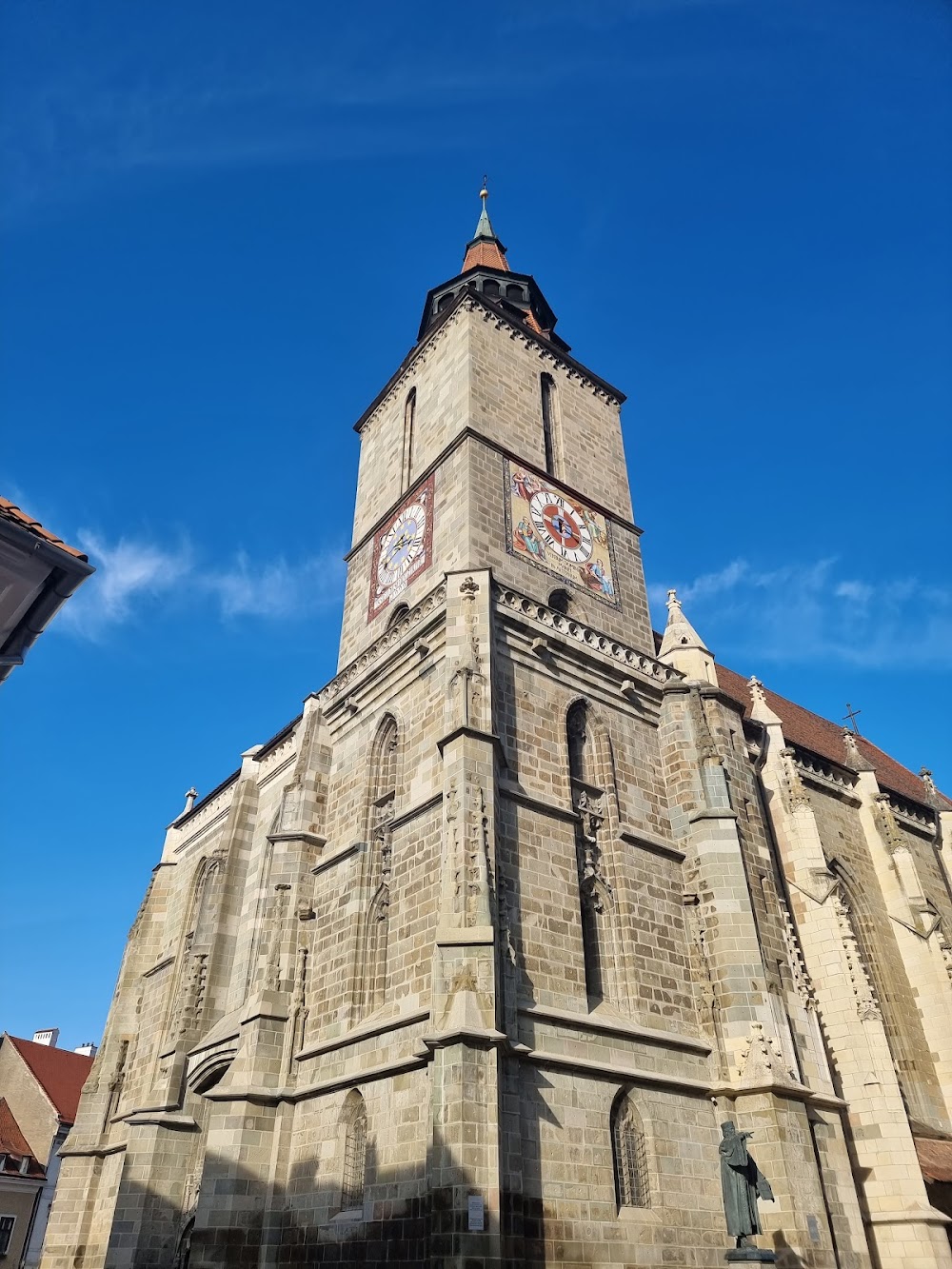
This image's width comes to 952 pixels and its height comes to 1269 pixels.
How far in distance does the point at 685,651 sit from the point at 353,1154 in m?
10.2

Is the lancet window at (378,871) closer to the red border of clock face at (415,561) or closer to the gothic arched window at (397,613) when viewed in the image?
the gothic arched window at (397,613)

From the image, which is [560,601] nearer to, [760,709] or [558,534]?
[558,534]

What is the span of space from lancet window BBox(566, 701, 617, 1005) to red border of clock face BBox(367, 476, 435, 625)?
4.17 metres

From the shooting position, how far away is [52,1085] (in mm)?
31406

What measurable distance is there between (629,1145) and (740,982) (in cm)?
282

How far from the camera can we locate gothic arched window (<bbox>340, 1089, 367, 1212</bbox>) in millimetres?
11141

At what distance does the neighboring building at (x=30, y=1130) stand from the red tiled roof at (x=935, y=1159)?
24682 millimetres

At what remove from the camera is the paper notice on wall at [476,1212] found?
A: 28.6 feet

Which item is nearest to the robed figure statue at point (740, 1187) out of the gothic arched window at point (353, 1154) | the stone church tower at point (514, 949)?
the stone church tower at point (514, 949)

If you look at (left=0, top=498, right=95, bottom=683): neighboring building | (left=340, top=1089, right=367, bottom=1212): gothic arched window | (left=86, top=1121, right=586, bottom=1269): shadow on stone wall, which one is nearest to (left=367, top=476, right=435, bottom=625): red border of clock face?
(left=340, top=1089, right=367, bottom=1212): gothic arched window

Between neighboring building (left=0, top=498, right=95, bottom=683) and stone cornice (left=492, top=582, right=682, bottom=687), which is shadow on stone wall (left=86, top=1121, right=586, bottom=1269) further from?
stone cornice (left=492, top=582, right=682, bottom=687)

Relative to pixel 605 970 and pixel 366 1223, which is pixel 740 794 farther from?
pixel 366 1223

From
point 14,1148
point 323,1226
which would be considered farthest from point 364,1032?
point 14,1148

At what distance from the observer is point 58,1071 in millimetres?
32594
